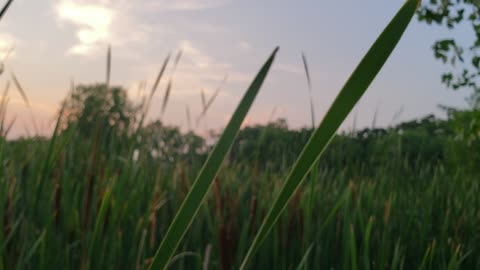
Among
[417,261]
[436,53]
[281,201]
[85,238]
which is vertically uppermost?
[436,53]

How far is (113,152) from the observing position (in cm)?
214

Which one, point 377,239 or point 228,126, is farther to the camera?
point 377,239

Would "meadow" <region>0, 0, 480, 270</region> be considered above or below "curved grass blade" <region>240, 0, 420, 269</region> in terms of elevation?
below

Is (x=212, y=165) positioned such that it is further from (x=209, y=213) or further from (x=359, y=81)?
(x=209, y=213)

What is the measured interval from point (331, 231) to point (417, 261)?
442 millimetres

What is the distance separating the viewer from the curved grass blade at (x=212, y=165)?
0.48 meters

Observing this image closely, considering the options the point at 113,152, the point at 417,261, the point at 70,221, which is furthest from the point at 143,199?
the point at 417,261

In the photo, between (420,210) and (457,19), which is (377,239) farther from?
(457,19)

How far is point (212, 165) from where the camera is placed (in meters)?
0.48

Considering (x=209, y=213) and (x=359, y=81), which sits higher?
(x=359, y=81)

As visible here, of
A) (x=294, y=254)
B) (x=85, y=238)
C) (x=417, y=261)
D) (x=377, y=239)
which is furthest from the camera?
(x=417, y=261)

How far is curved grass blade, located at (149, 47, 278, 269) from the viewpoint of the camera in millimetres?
477

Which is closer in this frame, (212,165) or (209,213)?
(212,165)

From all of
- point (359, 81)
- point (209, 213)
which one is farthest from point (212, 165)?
point (209, 213)
